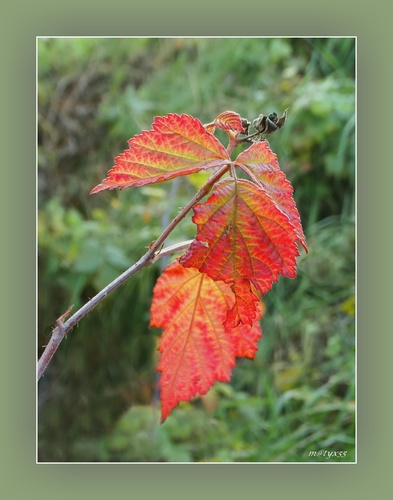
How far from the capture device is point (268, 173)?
0.56m

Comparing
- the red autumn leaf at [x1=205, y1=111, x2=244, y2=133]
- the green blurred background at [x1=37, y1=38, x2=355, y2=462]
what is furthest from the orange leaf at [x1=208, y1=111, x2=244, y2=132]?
the green blurred background at [x1=37, y1=38, x2=355, y2=462]

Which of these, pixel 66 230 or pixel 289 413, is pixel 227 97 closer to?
pixel 66 230

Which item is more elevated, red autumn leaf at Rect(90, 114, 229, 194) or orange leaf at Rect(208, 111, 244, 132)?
orange leaf at Rect(208, 111, 244, 132)

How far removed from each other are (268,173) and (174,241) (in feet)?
2.76

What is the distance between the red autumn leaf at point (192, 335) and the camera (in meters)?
0.67

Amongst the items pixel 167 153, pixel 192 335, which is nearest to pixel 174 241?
pixel 192 335

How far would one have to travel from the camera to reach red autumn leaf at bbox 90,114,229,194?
56 cm

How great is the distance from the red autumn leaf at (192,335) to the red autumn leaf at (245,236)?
139 mm

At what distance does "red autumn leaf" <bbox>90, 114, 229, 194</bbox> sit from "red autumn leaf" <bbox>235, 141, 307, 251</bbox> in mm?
20

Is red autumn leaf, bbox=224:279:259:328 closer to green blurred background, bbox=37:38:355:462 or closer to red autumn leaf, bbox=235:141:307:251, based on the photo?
red autumn leaf, bbox=235:141:307:251

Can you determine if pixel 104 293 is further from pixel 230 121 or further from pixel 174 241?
pixel 174 241

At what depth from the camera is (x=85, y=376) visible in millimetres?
1480

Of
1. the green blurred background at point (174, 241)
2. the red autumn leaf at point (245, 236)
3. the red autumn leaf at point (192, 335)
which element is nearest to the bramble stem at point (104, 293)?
the red autumn leaf at point (245, 236)
